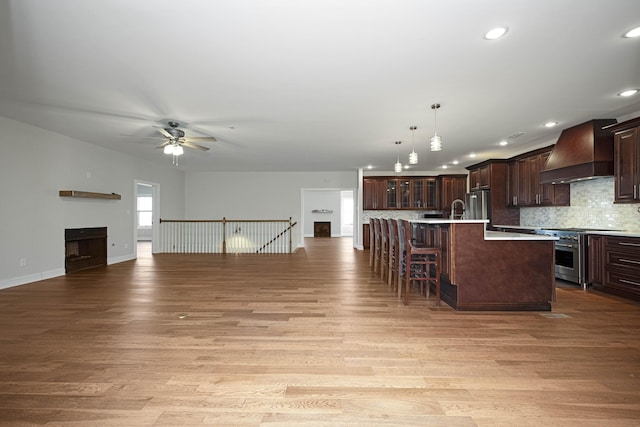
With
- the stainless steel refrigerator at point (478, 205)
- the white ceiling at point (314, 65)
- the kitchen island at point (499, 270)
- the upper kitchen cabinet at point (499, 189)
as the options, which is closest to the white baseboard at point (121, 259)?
the white ceiling at point (314, 65)

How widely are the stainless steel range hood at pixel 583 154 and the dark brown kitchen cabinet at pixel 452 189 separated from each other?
162 inches

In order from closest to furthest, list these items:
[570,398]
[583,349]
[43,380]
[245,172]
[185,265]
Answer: [570,398] → [43,380] → [583,349] → [185,265] → [245,172]

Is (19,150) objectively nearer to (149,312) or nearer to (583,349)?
(149,312)

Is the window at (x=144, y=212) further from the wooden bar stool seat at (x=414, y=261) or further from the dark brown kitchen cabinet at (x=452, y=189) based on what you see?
the wooden bar stool seat at (x=414, y=261)

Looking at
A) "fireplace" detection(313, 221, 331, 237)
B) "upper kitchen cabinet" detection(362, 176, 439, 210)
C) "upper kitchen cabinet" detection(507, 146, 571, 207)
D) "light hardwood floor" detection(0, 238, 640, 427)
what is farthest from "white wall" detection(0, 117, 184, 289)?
"fireplace" detection(313, 221, 331, 237)

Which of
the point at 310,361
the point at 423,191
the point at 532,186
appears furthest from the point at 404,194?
the point at 310,361

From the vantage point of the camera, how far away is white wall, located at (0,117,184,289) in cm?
465

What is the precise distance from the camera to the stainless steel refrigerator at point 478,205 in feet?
23.0

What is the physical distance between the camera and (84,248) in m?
6.40

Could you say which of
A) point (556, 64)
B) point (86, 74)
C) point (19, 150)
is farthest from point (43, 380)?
point (556, 64)

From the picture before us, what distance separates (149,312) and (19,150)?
366cm

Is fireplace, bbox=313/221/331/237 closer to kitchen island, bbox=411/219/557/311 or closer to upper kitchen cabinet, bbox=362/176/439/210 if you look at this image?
upper kitchen cabinet, bbox=362/176/439/210

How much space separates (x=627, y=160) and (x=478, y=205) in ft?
10.9

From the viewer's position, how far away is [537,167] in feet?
19.7
